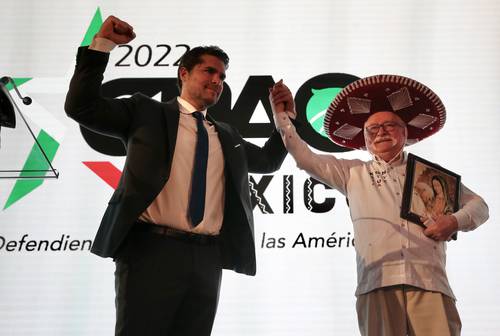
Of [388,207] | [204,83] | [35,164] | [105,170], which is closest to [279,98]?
[204,83]

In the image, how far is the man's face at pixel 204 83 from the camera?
2.10 meters

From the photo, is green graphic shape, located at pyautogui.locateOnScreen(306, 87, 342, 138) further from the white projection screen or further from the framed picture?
the framed picture

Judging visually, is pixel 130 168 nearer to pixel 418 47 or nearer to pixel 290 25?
pixel 290 25

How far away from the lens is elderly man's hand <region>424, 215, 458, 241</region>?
→ 6.33 ft

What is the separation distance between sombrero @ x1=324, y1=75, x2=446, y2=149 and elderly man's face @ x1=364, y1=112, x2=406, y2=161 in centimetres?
7

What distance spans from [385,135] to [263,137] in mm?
1048

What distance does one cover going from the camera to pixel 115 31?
5.93 feet

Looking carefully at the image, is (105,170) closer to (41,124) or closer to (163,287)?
(41,124)

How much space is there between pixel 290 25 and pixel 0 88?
4.99 ft

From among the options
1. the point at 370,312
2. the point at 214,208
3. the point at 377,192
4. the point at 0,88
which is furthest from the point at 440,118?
the point at 0,88

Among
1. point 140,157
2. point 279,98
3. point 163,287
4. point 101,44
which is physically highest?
point 101,44

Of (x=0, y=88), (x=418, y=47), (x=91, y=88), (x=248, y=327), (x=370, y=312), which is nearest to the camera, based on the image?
(x=91, y=88)

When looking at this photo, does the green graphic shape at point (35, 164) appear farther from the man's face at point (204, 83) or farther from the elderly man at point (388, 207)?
the elderly man at point (388, 207)

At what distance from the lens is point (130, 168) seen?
1.85 meters
